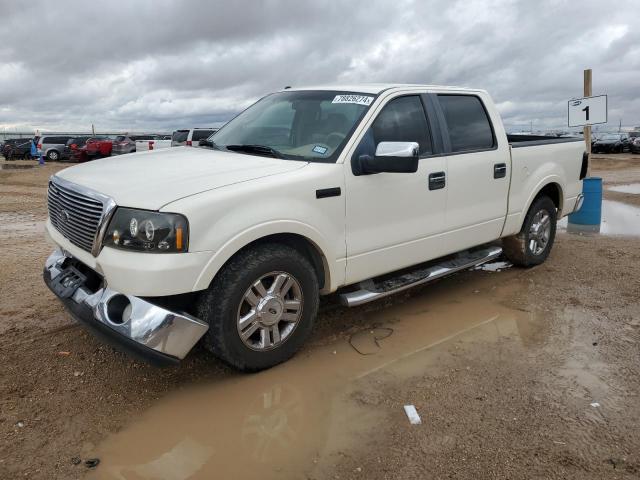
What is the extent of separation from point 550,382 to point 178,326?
241cm

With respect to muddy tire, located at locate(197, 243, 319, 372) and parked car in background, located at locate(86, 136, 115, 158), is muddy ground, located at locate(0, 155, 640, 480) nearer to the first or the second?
muddy tire, located at locate(197, 243, 319, 372)

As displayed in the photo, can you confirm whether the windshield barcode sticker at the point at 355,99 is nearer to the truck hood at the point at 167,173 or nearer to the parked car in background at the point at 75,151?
the truck hood at the point at 167,173

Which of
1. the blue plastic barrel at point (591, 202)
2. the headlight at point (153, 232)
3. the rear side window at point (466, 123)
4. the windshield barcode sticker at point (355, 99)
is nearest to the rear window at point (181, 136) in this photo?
the blue plastic barrel at point (591, 202)

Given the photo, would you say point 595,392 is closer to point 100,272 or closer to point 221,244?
point 221,244

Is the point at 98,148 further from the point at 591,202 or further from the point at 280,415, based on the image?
the point at 280,415

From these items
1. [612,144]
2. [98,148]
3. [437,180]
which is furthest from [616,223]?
[612,144]

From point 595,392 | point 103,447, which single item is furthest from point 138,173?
point 595,392

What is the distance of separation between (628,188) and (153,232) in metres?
14.8

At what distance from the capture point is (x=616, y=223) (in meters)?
9.16

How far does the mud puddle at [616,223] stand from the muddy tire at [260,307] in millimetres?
6259

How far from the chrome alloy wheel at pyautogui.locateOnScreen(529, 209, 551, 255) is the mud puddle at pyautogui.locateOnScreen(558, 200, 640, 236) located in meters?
2.54

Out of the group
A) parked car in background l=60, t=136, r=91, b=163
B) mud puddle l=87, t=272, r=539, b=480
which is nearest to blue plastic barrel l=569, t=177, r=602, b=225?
mud puddle l=87, t=272, r=539, b=480

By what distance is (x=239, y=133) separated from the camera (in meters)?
4.54

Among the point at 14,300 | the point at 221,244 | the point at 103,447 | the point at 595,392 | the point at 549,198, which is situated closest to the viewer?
the point at 103,447
